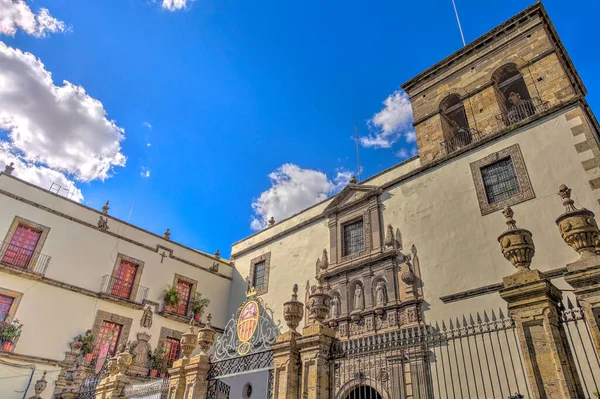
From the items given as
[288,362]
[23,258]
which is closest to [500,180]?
[288,362]

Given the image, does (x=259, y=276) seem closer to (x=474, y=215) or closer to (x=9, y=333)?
(x=9, y=333)

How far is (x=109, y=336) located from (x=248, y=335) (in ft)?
38.1

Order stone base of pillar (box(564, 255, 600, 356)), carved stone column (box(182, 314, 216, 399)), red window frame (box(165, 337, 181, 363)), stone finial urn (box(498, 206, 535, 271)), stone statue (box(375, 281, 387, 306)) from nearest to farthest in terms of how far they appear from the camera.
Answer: stone base of pillar (box(564, 255, 600, 356)) → stone finial urn (box(498, 206, 535, 271)) → carved stone column (box(182, 314, 216, 399)) → stone statue (box(375, 281, 387, 306)) → red window frame (box(165, 337, 181, 363))

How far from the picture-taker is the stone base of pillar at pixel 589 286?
4.03m

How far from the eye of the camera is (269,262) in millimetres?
18438

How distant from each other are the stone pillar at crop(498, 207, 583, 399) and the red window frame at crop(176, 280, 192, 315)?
16.8 meters

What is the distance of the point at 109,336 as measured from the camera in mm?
16141

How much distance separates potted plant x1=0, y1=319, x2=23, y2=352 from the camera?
13445 mm

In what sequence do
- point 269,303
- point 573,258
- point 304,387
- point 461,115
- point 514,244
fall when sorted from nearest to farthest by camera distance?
point 514,244 < point 304,387 < point 573,258 < point 461,115 < point 269,303

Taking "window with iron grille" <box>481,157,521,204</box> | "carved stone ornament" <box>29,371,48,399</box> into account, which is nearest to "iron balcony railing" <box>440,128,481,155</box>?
"window with iron grille" <box>481,157,521,204</box>

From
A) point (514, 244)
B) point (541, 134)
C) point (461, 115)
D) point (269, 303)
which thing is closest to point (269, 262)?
point (269, 303)

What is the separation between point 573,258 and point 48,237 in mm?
17418

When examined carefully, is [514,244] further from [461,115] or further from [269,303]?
[269,303]

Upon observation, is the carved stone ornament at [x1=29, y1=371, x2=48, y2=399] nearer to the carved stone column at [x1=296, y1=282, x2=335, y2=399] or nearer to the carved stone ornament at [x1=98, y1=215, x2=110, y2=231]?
the carved stone ornament at [x1=98, y1=215, x2=110, y2=231]
